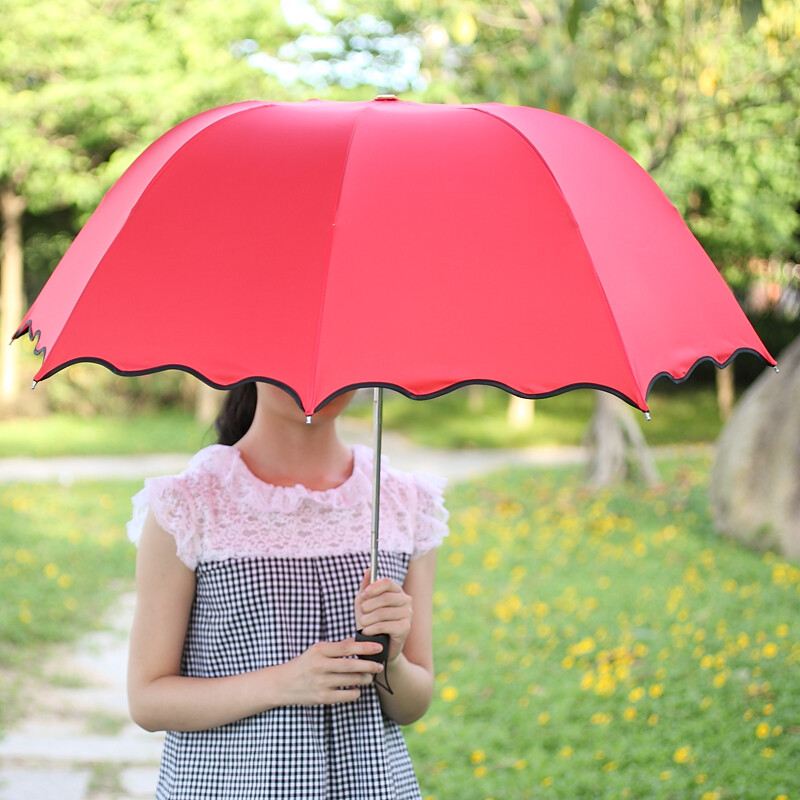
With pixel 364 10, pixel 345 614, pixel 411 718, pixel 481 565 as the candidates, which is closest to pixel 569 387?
pixel 345 614

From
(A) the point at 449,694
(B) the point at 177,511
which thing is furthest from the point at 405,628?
(A) the point at 449,694

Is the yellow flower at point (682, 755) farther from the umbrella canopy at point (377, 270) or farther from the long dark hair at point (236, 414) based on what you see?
the umbrella canopy at point (377, 270)

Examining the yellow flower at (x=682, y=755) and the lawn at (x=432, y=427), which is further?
the lawn at (x=432, y=427)

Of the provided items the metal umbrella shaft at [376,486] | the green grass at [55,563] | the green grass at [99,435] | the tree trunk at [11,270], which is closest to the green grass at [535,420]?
the green grass at [99,435]

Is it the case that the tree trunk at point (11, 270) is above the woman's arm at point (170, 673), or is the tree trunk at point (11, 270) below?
below

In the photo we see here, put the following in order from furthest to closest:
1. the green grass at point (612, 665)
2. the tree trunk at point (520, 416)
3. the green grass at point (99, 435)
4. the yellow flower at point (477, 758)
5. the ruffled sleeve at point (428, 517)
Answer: the tree trunk at point (520, 416), the green grass at point (99, 435), the yellow flower at point (477, 758), the green grass at point (612, 665), the ruffled sleeve at point (428, 517)

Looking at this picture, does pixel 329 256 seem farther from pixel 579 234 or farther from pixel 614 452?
pixel 614 452

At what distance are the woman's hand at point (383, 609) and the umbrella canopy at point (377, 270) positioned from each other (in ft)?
1.44

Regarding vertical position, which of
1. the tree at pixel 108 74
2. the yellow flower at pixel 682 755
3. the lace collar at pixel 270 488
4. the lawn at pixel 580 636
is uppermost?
the lace collar at pixel 270 488

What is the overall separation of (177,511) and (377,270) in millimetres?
606

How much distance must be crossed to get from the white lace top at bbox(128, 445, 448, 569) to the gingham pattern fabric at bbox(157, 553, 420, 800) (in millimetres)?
36

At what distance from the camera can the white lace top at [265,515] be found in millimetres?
1798

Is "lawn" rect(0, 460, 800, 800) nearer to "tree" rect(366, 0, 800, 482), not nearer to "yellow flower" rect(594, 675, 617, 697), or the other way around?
"yellow flower" rect(594, 675, 617, 697)

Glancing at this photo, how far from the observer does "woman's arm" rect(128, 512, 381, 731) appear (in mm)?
1743
